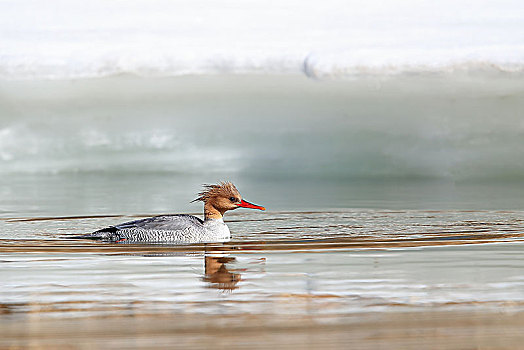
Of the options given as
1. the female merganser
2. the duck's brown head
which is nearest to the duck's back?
the female merganser

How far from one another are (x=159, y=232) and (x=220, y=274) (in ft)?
15.3

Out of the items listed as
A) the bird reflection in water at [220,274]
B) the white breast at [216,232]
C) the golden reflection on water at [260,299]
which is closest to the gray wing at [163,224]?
the white breast at [216,232]

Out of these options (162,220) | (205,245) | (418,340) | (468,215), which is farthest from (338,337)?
(468,215)

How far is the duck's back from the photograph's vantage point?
584 inches

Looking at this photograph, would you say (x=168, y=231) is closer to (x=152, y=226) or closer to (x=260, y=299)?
(x=152, y=226)

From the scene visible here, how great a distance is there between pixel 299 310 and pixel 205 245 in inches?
258

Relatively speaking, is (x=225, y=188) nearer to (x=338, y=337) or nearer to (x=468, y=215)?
(x=468, y=215)

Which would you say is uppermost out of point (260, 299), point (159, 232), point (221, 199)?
point (221, 199)

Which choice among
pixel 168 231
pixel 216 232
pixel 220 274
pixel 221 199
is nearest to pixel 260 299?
pixel 220 274

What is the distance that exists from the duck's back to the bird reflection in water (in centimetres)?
259

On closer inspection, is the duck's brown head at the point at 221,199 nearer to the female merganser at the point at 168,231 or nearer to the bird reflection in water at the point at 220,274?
the female merganser at the point at 168,231

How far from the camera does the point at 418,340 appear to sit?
22.2 feet

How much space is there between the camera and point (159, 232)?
14914 mm

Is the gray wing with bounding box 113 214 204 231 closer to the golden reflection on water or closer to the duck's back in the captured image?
the duck's back
